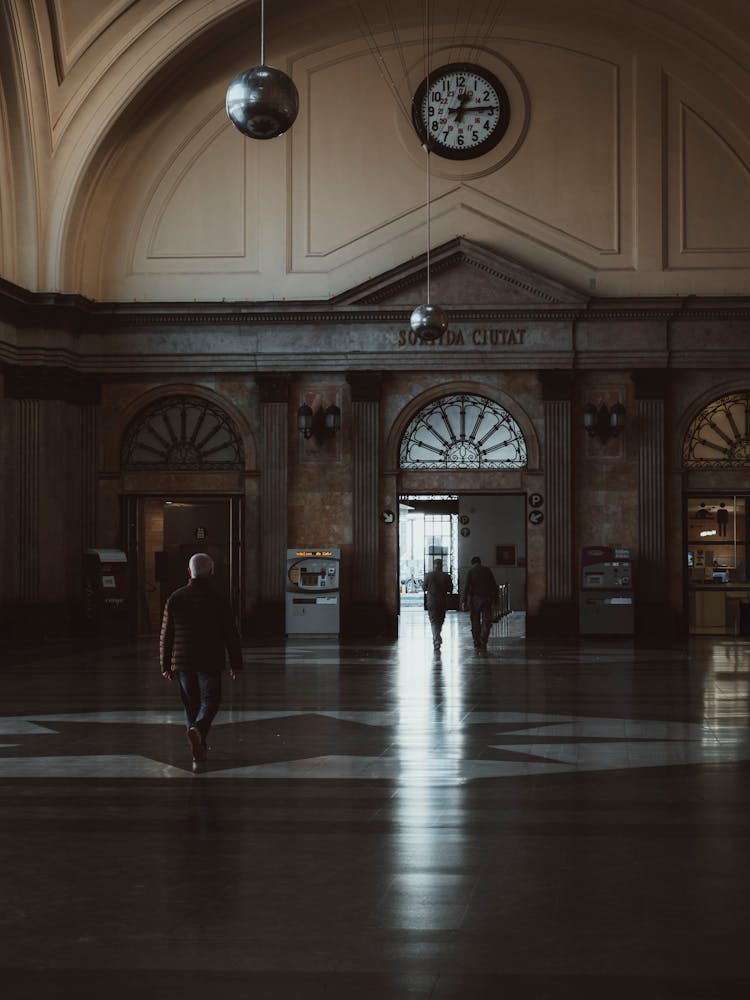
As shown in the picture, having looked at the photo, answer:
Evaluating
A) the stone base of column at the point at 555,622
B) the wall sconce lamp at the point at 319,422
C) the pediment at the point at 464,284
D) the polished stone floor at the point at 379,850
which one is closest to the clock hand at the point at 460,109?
the pediment at the point at 464,284

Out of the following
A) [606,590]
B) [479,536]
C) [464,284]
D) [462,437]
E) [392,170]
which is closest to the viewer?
[606,590]

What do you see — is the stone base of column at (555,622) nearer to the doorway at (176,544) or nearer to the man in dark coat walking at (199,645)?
the doorway at (176,544)

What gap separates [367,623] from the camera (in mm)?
25297

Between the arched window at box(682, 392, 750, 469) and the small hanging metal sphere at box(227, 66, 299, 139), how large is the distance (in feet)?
54.2

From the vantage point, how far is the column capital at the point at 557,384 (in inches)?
992

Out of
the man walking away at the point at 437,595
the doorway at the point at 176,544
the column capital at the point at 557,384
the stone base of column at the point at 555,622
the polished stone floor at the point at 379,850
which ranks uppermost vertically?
the column capital at the point at 557,384

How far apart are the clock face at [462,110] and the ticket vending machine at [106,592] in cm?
989

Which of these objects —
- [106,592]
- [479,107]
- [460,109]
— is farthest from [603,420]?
[106,592]

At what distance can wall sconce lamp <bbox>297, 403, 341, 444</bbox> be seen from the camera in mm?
25219

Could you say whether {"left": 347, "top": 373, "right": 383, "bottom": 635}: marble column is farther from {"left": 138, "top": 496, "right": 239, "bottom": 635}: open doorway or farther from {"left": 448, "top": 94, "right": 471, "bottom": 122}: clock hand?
{"left": 448, "top": 94, "right": 471, "bottom": 122}: clock hand

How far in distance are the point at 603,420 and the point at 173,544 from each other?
30.1 ft

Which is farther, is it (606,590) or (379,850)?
(606,590)

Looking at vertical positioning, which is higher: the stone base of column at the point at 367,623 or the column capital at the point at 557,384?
the column capital at the point at 557,384

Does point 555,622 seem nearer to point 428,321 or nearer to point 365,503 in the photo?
point 365,503
